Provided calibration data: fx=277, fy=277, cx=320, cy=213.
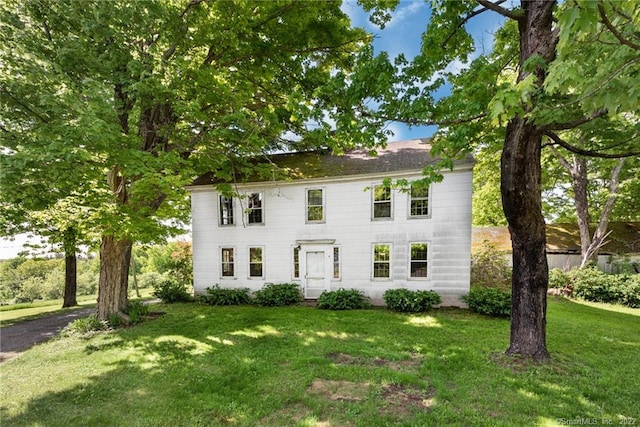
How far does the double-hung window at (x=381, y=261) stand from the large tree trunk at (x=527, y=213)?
564 centimetres

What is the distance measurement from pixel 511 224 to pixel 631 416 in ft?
10.7

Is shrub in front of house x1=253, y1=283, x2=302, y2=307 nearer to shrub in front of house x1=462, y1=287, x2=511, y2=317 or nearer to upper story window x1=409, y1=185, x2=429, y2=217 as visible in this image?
upper story window x1=409, y1=185, x2=429, y2=217

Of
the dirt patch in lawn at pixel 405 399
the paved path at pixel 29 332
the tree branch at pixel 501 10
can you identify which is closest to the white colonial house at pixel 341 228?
the paved path at pixel 29 332

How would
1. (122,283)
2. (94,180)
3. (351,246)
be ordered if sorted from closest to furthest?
(94,180)
(122,283)
(351,246)

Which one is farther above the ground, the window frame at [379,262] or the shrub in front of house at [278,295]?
the window frame at [379,262]

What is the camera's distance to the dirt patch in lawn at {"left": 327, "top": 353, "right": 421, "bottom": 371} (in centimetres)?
568

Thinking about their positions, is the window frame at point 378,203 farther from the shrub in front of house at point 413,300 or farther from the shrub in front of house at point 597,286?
the shrub in front of house at point 597,286

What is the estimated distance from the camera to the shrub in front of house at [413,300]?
10242 mm

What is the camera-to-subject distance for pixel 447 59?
6.69 m

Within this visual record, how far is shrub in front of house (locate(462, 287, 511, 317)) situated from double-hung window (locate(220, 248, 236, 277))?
392 inches

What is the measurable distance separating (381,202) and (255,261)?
635cm

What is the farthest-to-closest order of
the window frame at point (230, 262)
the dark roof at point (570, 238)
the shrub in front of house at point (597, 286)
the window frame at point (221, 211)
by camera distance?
the dark roof at point (570, 238) → the window frame at point (221, 211) → the window frame at point (230, 262) → the shrub in front of house at point (597, 286)

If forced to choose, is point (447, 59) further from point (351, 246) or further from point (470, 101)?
point (351, 246)

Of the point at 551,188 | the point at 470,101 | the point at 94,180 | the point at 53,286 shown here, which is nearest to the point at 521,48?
the point at 470,101
